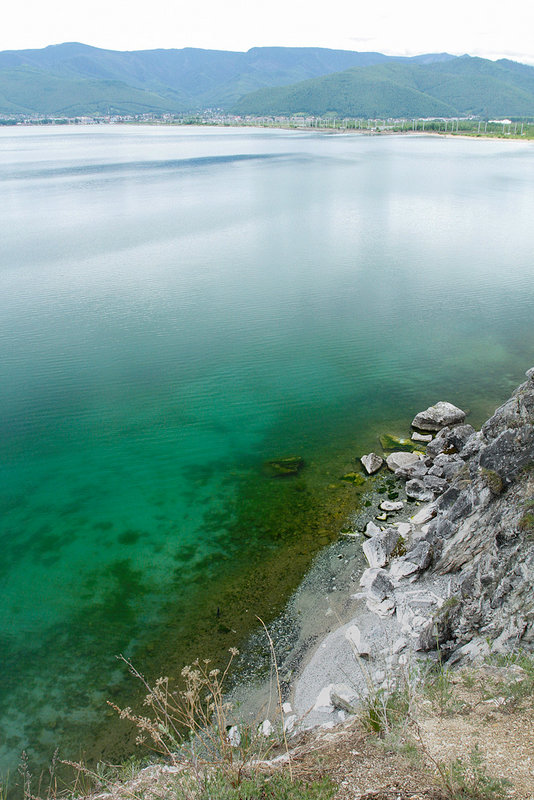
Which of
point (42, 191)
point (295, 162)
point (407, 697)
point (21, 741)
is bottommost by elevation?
point (21, 741)

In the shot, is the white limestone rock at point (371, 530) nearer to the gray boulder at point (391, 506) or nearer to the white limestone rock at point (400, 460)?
the gray boulder at point (391, 506)

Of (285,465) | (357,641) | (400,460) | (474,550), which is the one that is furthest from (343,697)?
(400,460)

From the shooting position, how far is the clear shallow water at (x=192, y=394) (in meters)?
15.0

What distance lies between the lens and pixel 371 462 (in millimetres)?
21125

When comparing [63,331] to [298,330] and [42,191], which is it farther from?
[42,191]

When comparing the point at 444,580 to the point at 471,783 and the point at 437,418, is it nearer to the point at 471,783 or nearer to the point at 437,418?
the point at 471,783

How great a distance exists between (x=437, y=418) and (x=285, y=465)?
7474 millimetres

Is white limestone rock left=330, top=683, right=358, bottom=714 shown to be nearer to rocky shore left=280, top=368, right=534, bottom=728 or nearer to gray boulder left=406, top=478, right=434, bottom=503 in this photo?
rocky shore left=280, top=368, right=534, bottom=728

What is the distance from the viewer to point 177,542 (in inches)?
711

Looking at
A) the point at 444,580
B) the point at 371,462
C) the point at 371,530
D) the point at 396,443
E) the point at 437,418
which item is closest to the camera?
the point at 444,580

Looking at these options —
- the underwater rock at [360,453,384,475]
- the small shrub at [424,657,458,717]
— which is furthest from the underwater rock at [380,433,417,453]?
the small shrub at [424,657,458,717]

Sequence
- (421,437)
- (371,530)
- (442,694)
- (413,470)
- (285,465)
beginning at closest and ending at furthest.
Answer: (442,694) → (371,530) → (413,470) → (285,465) → (421,437)

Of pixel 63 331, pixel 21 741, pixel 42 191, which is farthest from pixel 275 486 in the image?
pixel 42 191

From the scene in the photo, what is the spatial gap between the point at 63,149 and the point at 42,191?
3686 inches
